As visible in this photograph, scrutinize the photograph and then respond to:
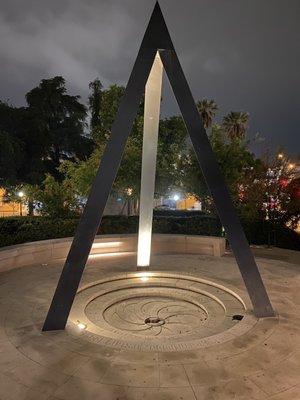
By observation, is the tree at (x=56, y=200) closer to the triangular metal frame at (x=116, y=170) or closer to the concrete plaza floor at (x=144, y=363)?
the concrete plaza floor at (x=144, y=363)

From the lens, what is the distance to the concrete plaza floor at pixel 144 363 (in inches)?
204

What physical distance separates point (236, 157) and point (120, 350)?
60.9 feet

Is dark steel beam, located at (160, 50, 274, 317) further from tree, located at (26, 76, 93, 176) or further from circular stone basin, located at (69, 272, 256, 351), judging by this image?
tree, located at (26, 76, 93, 176)

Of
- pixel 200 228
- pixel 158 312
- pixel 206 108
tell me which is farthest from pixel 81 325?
pixel 206 108

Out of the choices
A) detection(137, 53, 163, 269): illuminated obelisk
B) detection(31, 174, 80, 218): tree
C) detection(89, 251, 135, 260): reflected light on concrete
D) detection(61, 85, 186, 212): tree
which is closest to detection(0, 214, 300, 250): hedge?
detection(31, 174, 80, 218): tree

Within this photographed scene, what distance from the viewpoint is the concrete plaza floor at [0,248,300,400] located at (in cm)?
519

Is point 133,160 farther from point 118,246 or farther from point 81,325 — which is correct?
point 81,325

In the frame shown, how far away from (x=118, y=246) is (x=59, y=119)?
21.4 metres

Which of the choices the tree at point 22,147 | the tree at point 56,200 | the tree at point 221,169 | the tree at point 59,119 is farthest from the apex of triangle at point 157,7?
the tree at point 59,119

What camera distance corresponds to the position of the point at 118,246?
15172 mm

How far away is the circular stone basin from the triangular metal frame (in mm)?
747

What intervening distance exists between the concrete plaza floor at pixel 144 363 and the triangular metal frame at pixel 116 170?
0.75m

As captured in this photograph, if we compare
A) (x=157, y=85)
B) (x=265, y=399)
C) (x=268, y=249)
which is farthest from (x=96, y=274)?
(x=268, y=249)

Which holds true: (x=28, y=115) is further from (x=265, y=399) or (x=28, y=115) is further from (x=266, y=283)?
(x=265, y=399)
